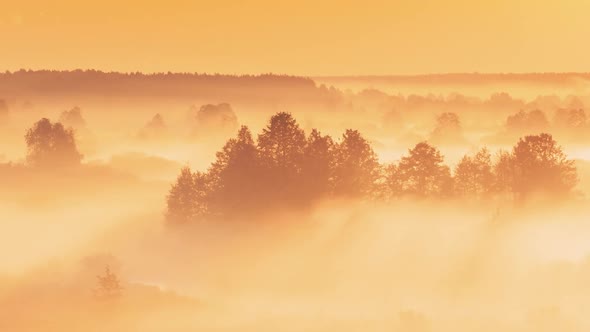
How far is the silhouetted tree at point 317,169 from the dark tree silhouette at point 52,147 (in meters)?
54.0

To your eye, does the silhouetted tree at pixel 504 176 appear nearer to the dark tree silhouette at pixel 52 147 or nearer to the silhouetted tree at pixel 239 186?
the silhouetted tree at pixel 239 186

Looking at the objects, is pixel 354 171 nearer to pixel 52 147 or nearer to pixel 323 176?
pixel 323 176

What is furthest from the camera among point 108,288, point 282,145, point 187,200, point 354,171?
point 282,145

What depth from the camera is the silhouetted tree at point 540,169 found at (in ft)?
287

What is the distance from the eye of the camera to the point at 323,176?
286ft

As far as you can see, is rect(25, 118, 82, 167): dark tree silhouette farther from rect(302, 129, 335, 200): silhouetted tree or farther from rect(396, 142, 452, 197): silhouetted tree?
rect(396, 142, 452, 197): silhouetted tree

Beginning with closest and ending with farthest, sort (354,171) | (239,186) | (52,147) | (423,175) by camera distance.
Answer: (239,186)
(423,175)
(354,171)
(52,147)

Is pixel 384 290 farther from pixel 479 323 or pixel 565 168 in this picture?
pixel 565 168

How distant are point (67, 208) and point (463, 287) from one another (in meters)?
53.5

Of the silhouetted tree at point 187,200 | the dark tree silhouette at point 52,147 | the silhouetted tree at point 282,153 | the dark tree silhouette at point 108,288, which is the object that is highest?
the dark tree silhouette at point 52,147

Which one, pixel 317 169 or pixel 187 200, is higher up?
pixel 317 169

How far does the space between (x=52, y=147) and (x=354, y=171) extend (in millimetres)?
56387

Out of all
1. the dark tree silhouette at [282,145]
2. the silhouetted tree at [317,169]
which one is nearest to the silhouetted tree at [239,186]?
the dark tree silhouette at [282,145]

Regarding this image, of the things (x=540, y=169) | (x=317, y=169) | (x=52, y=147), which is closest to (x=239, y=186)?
(x=317, y=169)
